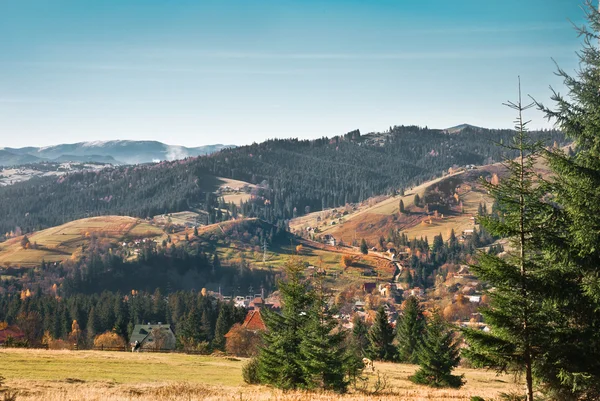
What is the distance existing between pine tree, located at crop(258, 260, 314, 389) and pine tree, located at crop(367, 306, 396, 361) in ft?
185

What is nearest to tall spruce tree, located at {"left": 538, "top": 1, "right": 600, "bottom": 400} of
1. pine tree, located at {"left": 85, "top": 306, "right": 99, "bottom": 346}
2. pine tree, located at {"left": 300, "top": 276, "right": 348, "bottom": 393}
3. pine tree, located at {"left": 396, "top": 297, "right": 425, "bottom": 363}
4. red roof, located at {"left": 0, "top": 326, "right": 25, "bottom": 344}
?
pine tree, located at {"left": 300, "top": 276, "right": 348, "bottom": 393}

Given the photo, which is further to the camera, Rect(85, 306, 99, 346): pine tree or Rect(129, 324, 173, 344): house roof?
Rect(85, 306, 99, 346): pine tree

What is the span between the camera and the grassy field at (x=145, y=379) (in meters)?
32.8

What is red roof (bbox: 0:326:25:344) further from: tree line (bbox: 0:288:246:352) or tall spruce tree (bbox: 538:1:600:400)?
tall spruce tree (bbox: 538:1:600:400)

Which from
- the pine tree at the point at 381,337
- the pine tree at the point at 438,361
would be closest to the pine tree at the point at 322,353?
the pine tree at the point at 438,361

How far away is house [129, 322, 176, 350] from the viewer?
122 meters

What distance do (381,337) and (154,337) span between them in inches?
2365

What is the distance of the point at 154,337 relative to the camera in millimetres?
125500

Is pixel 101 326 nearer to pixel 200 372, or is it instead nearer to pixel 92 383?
pixel 200 372

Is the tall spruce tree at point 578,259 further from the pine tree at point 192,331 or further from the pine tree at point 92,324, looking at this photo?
the pine tree at point 92,324

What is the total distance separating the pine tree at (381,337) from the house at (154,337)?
4784cm

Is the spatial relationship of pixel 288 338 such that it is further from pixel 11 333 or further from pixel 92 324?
pixel 92 324

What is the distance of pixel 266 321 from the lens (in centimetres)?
3891

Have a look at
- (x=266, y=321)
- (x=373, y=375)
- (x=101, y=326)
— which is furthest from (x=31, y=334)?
(x=266, y=321)
